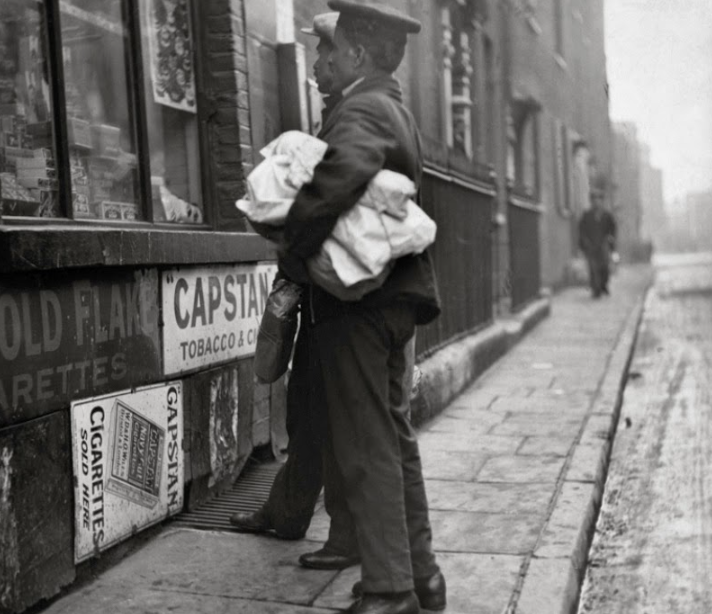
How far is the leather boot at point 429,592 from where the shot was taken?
3.36 m

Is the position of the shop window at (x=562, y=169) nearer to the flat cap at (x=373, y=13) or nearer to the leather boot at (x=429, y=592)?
the flat cap at (x=373, y=13)

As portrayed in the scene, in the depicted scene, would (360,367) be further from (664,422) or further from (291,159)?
(664,422)

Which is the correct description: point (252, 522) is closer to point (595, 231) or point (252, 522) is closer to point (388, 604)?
point (388, 604)

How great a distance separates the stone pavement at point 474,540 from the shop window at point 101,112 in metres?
1.39

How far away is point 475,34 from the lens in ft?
39.4

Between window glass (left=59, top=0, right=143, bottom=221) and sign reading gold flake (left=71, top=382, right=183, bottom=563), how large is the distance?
780mm

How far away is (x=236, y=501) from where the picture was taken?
4680mm

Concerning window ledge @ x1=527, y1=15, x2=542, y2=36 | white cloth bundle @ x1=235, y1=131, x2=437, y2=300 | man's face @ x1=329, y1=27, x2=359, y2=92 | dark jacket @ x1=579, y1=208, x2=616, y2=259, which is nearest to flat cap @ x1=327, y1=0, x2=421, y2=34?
man's face @ x1=329, y1=27, x2=359, y2=92

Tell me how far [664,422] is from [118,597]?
4.55 metres

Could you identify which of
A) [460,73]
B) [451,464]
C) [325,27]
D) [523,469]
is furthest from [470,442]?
[460,73]

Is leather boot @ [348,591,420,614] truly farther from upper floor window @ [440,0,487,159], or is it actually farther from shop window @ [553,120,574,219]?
shop window @ [553,120,574,219]

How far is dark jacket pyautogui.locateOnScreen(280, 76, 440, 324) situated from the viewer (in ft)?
9.84

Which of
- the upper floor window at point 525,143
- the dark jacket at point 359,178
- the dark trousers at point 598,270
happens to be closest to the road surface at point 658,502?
the dark jacket at point 359,178

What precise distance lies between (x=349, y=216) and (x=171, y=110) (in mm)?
2177
